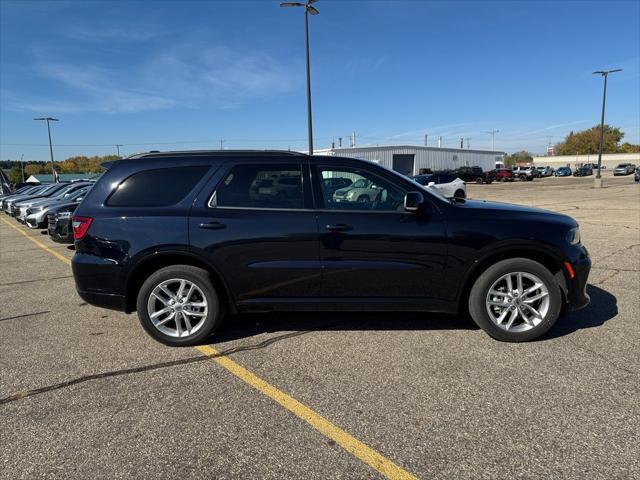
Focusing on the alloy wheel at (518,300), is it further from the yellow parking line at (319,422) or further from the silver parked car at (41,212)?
the silver parked car at (41,212)

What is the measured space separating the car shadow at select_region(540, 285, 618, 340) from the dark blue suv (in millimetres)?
317

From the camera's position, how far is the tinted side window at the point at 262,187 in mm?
3973

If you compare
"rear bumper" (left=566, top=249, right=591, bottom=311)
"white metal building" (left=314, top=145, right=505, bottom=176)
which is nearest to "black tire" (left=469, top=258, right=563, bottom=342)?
"rear bumper" (left=566, top=249, right=591, bottom=311)

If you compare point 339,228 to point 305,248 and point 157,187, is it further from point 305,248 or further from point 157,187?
point 157,187

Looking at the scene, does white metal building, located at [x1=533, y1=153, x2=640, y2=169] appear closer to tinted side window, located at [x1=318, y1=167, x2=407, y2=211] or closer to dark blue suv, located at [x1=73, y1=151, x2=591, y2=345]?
dark blue suv, located at [x1=73, y1=151, x2=591, y2=345]

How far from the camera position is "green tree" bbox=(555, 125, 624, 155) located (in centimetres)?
10919

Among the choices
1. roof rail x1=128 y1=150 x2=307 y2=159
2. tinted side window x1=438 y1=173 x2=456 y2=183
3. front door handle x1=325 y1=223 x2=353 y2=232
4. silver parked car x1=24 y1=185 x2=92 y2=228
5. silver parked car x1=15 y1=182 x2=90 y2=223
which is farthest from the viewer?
tinted side window x1=438 y1=173 x2=456 y2=183

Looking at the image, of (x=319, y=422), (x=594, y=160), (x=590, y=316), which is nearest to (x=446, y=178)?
(x=590, y=316)

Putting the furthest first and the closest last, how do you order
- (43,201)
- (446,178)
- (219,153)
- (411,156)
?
(411,156)
(446,178)
(43,201)
(219,153)

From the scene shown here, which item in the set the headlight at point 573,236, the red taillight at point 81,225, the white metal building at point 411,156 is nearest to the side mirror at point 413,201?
the headlight at point 573,236

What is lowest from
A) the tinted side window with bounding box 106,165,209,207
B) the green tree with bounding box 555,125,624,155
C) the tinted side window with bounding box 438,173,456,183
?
the tinted side window with bounding box 438,173,456,183

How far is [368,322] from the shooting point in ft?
14.9

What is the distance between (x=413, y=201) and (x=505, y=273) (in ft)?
3.55

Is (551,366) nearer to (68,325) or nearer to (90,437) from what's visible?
(90,437)
